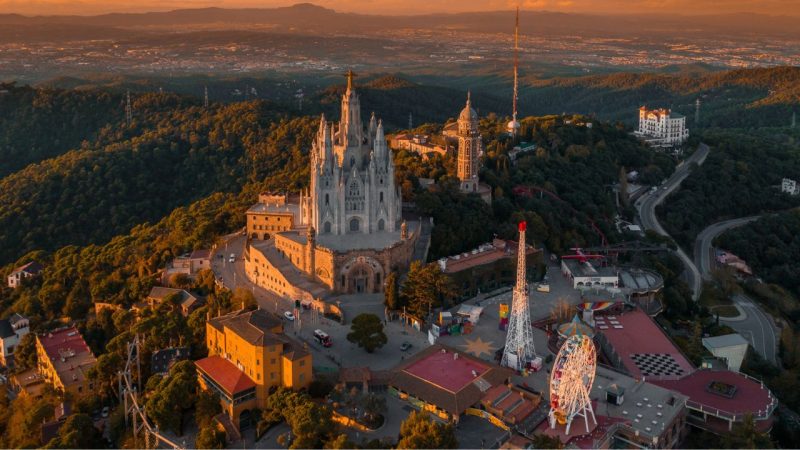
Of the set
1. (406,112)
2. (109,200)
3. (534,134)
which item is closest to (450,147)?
(534,134)

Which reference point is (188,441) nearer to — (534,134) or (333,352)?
(333,352)

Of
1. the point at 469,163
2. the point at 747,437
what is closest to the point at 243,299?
the point at 747,437

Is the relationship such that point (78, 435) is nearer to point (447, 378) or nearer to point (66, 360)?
point (66, 360)

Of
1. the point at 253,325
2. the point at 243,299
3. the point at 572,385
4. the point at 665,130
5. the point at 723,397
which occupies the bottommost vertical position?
the point at 723,397

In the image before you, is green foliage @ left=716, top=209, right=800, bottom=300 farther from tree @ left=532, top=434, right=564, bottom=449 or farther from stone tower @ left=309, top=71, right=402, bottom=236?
tree @ left=532, top=434, right=564, bottom=449

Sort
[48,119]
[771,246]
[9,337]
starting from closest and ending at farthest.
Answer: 1. [9,337]
2. [771,246]
3. [48,119]

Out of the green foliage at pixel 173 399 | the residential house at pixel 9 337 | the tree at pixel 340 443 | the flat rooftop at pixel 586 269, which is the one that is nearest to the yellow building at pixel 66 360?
the residential house at pixel 9 337
